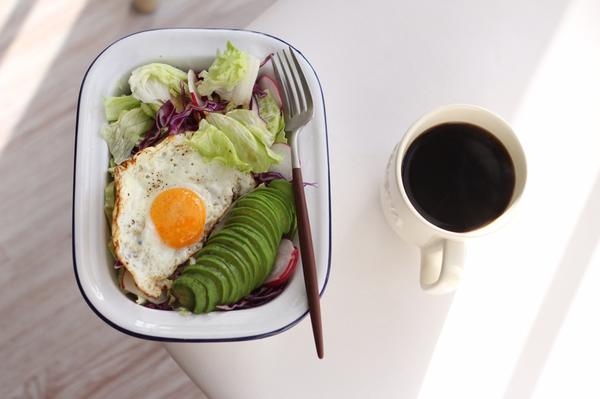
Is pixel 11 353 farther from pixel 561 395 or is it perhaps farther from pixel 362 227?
pixel 561 395

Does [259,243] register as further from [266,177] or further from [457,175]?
[457,175]

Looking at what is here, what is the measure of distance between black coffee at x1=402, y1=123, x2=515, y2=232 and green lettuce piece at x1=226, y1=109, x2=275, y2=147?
8.3 inches

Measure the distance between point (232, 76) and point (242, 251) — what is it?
0.84 feet

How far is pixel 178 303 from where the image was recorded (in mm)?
959

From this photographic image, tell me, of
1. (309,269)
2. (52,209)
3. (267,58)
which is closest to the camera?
(309,269)

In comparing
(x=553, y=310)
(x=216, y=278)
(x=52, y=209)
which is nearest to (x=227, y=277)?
(x=216, y=278)

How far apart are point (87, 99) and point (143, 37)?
0.41 feet

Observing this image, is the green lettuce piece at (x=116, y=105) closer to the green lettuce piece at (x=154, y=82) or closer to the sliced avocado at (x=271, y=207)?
the green lettuce piece at (x=154, y=82)

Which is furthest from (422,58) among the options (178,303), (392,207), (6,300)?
(6,300)

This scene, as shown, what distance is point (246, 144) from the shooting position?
1.00 metres

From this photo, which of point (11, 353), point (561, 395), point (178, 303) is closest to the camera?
point (178, 303)

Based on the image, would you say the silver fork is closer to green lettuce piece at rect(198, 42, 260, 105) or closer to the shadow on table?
green lettuce piece at rect(198, 42, 260, 105)

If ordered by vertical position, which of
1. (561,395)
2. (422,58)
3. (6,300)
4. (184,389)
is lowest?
(184,389)

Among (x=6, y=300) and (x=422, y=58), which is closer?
(x=422, y=58)
